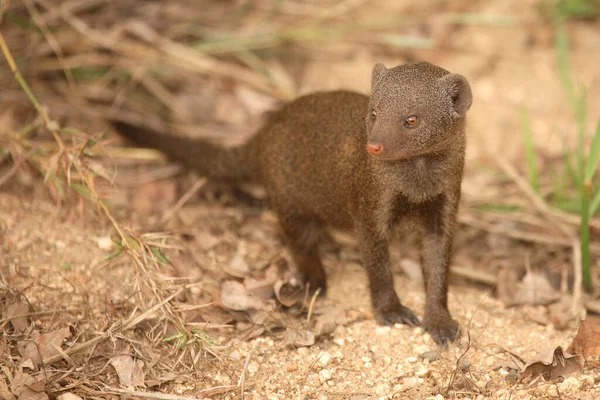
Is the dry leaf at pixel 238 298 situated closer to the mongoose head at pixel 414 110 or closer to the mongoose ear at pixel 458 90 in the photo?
the mongoose head at pixel 414 110

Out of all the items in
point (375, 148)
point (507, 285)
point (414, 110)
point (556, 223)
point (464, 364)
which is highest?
point (414, 110)

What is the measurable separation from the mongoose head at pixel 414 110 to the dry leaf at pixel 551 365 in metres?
1.00

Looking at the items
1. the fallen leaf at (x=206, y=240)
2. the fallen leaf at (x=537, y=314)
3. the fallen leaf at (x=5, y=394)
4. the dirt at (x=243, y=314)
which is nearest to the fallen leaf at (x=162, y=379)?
the dirt at (x=243, y=314)

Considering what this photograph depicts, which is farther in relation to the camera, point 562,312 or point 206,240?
point 206,240

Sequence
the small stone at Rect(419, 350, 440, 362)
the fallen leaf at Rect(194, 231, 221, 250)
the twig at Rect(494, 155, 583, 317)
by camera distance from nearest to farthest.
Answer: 1. the small stone at Rect(419, 350, 440, 362)
2. the twig at Rect(494, 155, 583, 317)
3. the fallen leaf at Rect(194, 231, 221, 250)

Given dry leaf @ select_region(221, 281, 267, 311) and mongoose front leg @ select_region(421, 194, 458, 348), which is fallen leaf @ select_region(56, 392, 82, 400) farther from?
mongoose front leg @ select_region(421, 194, 458, 348)

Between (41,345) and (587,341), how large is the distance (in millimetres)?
2339

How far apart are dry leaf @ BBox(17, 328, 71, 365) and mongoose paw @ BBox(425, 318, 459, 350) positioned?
5.45ft

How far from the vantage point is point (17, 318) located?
3.17 m

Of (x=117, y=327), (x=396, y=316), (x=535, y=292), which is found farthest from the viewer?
(x=535, y=292)

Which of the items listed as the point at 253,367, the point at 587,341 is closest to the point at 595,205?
the point at 587,341

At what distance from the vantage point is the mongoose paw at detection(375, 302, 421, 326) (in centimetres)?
360

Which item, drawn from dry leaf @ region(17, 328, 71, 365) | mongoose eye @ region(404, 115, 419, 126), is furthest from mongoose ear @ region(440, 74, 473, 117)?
dry leaf @ region(17, 328, 71, 365)

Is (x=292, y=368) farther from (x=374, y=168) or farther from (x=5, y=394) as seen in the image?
(x=5, y=394)
